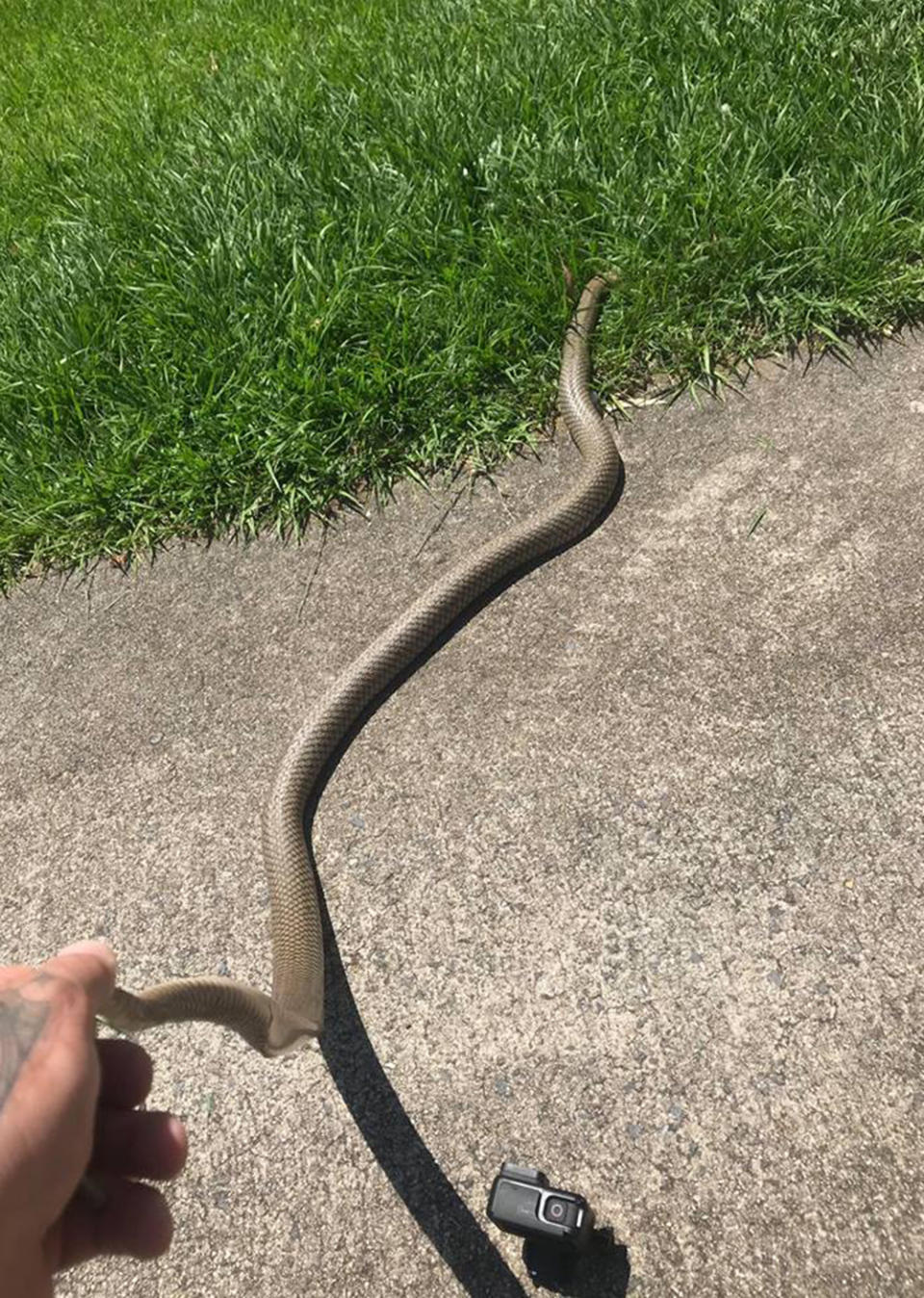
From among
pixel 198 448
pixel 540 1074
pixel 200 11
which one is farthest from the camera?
pixel 200 11

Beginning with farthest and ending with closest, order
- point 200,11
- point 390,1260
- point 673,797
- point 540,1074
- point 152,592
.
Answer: point 200,11 → point 152,592 → point 673,797 → point 540,1074 → point 390,1260

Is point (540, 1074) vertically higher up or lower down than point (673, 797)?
lower down

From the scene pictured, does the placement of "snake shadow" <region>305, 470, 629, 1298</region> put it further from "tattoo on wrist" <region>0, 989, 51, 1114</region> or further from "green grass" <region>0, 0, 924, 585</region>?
"green grass" <region>0, 0, 924, 585</region>

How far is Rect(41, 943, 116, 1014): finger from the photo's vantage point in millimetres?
1539

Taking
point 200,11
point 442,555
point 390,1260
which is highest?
point 200,11

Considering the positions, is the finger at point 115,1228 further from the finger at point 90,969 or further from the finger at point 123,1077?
the finger at point 90,969

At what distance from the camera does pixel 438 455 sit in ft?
12.5

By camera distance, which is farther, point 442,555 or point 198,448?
point 198,448

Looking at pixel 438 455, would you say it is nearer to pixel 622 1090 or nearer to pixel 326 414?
pixel 326 414

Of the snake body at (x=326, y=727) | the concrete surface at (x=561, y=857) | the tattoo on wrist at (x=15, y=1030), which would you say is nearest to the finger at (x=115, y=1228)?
the snake body at (x=326, y=727)

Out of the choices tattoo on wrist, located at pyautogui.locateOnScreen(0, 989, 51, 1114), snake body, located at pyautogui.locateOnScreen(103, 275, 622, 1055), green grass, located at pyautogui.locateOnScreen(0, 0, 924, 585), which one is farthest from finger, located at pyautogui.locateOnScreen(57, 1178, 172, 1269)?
green grass, located at pyautogui.locateOnScreen(0, 0, 924, 585)

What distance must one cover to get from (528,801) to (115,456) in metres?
2.13

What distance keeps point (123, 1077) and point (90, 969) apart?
0.30 meters

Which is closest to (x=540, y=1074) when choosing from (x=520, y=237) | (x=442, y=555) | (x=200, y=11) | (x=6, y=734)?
(x=442, y=555)
